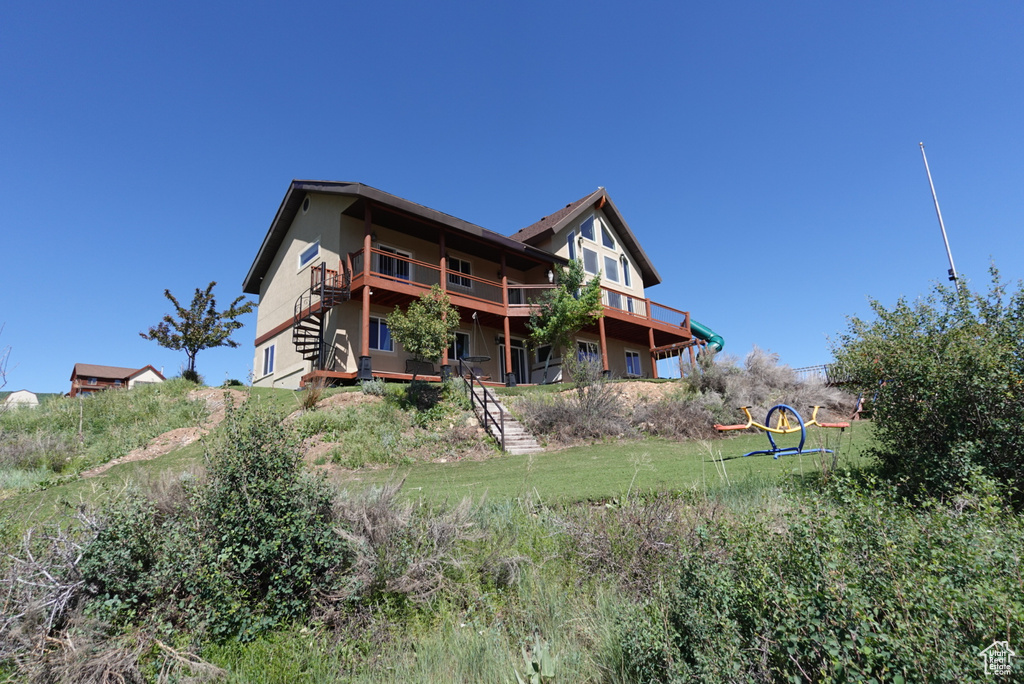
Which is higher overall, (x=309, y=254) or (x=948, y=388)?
(x=309, y=254)

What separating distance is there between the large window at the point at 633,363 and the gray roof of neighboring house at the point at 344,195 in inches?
294

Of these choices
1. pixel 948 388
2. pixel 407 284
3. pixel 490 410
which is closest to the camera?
pixel 948 388

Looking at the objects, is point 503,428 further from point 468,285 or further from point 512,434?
point 468,285

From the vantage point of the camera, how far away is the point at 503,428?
44.1 ft

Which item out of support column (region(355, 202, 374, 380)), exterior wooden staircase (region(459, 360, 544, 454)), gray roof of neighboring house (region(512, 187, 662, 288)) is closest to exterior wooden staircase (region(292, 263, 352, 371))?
support column (region(355, 202, 374, 380))

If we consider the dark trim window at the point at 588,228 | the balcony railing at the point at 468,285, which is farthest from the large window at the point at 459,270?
the dark trim window at the point at 588,228

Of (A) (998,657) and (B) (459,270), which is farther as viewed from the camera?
(B) (459,270)

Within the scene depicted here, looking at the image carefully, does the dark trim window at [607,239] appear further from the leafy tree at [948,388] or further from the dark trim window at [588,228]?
the leafy tree at [948,388]

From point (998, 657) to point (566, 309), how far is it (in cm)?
1810

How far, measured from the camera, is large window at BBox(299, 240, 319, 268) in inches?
838

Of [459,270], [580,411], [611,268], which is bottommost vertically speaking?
[580,411]

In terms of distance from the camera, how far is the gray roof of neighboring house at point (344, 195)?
18500mm

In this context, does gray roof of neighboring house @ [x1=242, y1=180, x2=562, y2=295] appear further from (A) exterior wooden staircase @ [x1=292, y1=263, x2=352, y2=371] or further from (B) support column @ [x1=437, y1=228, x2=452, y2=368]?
(A) exterior wooden staircase @ [x1=292, y1=263, x2=352, y2=371]

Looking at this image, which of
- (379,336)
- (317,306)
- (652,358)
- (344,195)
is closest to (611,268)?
(652,358)
